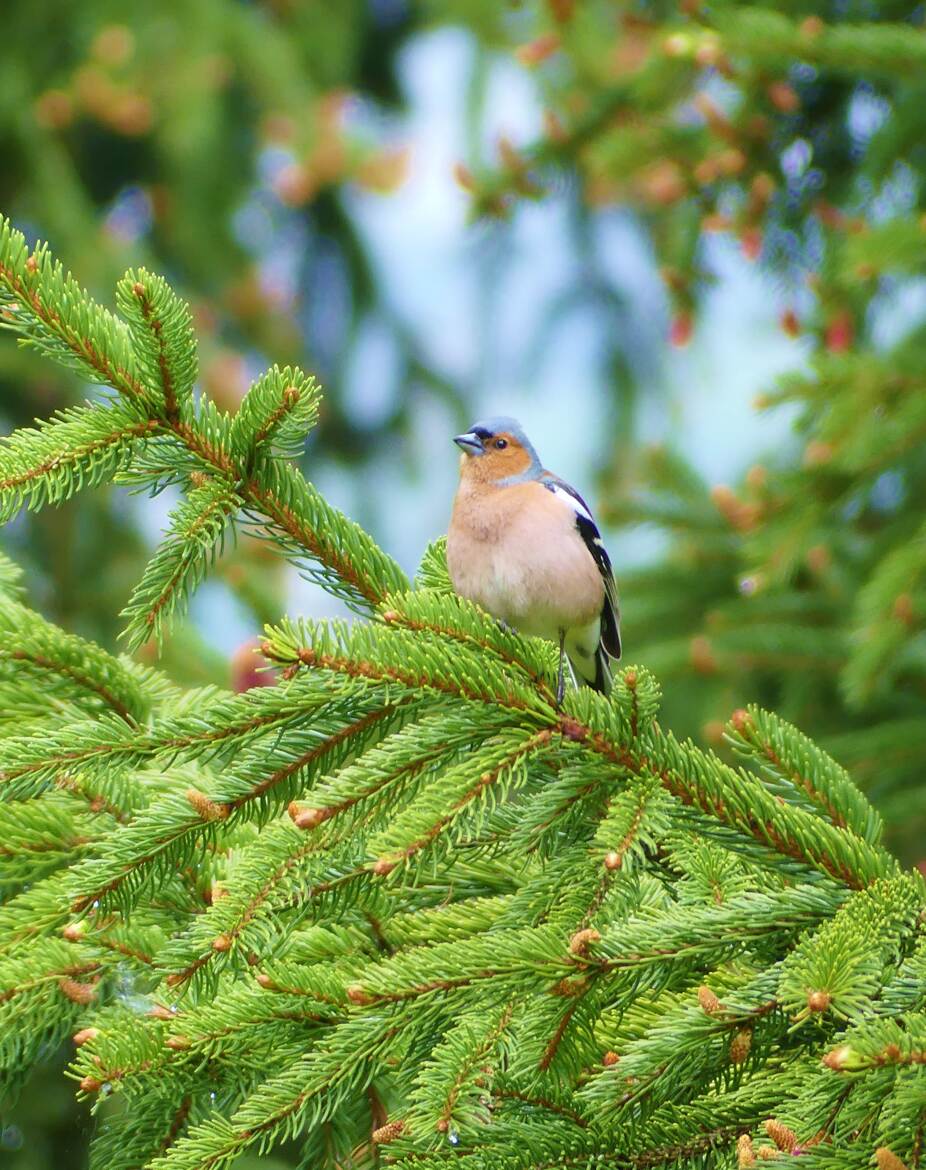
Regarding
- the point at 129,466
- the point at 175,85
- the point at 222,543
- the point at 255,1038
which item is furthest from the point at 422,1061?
the point at 175,85

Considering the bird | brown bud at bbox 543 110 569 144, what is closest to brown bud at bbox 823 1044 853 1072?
the bird

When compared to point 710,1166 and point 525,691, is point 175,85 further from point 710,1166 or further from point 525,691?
point 710,1166

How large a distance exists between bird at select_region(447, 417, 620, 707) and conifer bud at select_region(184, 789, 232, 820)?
1556 millimetres

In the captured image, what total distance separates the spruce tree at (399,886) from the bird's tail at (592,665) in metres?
2.09

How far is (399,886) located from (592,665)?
2254 millimetres

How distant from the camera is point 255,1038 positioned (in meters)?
2.12

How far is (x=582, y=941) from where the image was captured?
6.23 ft

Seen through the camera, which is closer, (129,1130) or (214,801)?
(214,801)

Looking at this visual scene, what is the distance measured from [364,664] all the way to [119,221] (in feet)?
24.2

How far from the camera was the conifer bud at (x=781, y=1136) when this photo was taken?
171 cm

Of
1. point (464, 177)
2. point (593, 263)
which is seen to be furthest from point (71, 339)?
point (593, 263)

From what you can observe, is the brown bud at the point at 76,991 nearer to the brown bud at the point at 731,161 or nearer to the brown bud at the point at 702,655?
the brown bud at the point at 702,655

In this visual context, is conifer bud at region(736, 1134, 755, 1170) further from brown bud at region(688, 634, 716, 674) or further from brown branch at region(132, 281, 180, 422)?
brown bud at region(688, 634, 716, 674)

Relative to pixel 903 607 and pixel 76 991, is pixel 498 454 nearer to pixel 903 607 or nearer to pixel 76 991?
pixel 903 607
